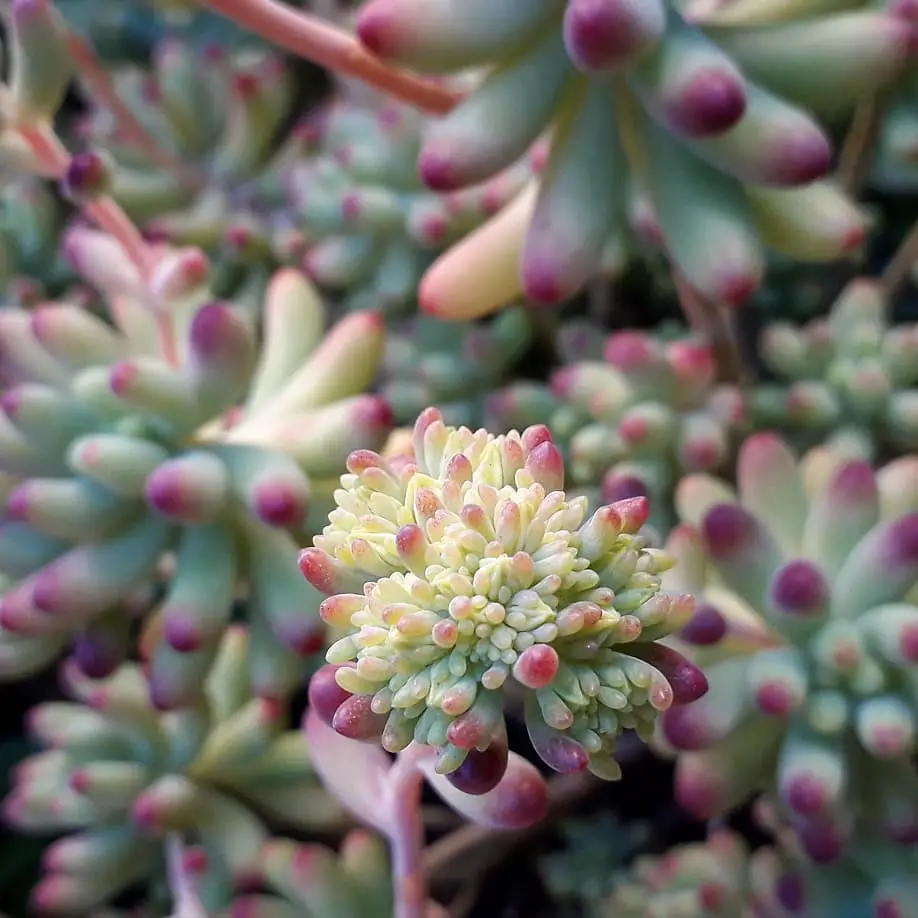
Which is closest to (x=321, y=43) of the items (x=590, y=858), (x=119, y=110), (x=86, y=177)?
(x=86, y=177)

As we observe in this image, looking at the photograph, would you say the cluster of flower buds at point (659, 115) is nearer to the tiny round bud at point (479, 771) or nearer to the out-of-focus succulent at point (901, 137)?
the out-of-focus succulent at point (901, 137)

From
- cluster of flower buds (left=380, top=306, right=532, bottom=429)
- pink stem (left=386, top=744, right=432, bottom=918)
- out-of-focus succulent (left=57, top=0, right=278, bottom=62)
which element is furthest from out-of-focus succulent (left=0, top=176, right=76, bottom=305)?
pink stem (left=386, top=744, right=432, bottom=918)

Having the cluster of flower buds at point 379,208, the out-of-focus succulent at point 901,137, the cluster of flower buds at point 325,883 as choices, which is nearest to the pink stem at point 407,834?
the cluster of flower buds at point 325,883

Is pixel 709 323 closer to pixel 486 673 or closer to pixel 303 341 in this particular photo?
pixel 303 341

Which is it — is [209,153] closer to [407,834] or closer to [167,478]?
[167,478]

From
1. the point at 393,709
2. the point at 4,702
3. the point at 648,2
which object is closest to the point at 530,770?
the point at 393,709
